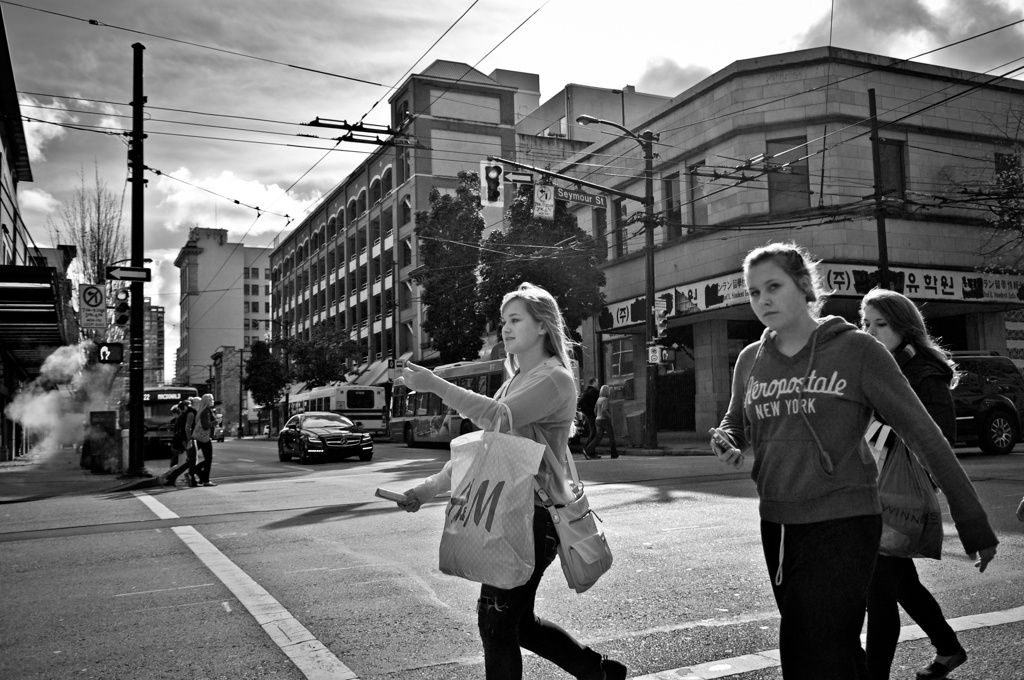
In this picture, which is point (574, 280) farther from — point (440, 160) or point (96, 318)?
point (440, 160)

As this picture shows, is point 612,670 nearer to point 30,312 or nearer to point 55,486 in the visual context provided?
point 55,486

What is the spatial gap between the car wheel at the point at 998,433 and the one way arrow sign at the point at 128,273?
1628 cm

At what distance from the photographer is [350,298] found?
64.0m

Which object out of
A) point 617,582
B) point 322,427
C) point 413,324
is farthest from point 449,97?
point 617,582

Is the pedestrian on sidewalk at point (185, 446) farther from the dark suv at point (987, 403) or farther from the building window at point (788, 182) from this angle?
the building window at point (788, 182)

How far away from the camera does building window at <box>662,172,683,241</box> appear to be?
91.7 ft

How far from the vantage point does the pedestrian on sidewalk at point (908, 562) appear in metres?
3.35

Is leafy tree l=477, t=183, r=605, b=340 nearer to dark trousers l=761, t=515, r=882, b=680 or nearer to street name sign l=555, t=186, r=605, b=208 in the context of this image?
street name sign l=555, t=186, r=605, b=208

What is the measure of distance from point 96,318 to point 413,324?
32013 millimetres

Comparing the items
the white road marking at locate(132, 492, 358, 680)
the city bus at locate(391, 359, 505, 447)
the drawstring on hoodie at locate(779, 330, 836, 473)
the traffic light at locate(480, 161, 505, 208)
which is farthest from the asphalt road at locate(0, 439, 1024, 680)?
the city bus at locate(391, 359, 505, 447)

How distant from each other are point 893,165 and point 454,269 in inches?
634

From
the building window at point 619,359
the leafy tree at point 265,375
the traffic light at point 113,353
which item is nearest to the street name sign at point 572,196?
the traffic light at point 113,353

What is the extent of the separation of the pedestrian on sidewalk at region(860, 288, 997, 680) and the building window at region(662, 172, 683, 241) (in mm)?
24333

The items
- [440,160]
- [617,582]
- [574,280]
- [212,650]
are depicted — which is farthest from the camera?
[440,160]
